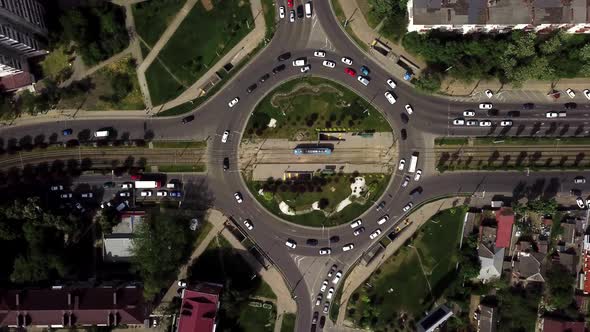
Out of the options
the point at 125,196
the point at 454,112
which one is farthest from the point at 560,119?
the point at 125,196

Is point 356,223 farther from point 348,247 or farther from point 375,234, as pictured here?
point 348,247

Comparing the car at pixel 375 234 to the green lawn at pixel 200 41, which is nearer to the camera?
the green lawn at pixel 200 41

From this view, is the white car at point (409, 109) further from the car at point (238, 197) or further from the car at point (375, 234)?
the car at point (238, 197)

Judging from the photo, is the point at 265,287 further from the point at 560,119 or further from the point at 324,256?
the point at 560,119

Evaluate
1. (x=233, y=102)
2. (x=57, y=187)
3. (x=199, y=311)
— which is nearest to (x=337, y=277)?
(x=199, y=311)

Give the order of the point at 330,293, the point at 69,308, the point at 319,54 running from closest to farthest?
the point at 69,308
the point at 319,54
the point at 330,293

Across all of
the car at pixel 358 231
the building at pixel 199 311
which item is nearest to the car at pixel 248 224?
the building at pixel 199 311

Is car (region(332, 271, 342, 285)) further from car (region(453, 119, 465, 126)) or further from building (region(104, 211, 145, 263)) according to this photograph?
building (region(104, 211, 145, 263))
